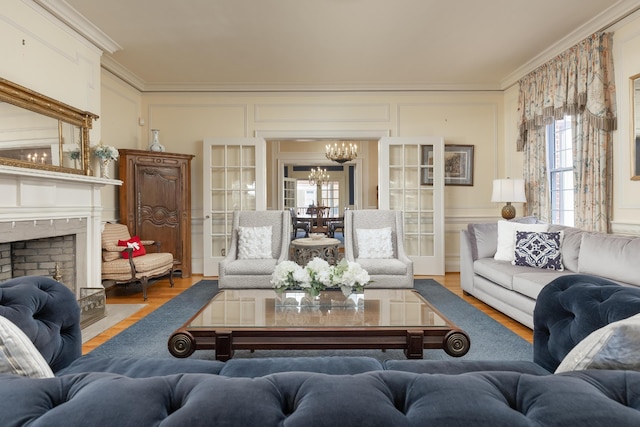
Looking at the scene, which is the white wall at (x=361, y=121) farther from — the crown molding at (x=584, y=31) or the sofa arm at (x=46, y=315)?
the sofa arm at (x=46, y=315)

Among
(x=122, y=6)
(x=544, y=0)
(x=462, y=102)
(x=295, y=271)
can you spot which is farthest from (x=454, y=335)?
(x=462, y=102)

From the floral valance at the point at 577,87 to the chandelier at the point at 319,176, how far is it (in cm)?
646

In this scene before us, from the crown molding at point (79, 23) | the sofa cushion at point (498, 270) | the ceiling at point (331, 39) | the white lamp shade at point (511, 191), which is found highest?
the ceiling at point (331, 39)

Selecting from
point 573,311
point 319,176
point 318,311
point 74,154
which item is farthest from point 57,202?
point 319,176

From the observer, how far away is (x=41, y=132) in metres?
3.06

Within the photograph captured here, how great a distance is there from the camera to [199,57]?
4.47 m

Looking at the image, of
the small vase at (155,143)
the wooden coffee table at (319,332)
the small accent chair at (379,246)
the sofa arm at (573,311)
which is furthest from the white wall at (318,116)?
the sofa arm at (573,311)

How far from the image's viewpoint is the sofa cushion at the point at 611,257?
2619 mm

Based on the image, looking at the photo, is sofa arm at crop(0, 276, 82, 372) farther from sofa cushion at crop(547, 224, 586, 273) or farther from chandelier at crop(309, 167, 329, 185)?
chandelier at crop(309, 167, 329, 185)

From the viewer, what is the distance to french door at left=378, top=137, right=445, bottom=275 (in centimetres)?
536

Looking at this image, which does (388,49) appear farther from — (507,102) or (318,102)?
(507,102)

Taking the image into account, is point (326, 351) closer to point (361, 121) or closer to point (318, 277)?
point (318, 277)

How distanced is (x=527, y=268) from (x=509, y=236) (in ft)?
1.68

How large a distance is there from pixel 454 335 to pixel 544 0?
10.1 feet
